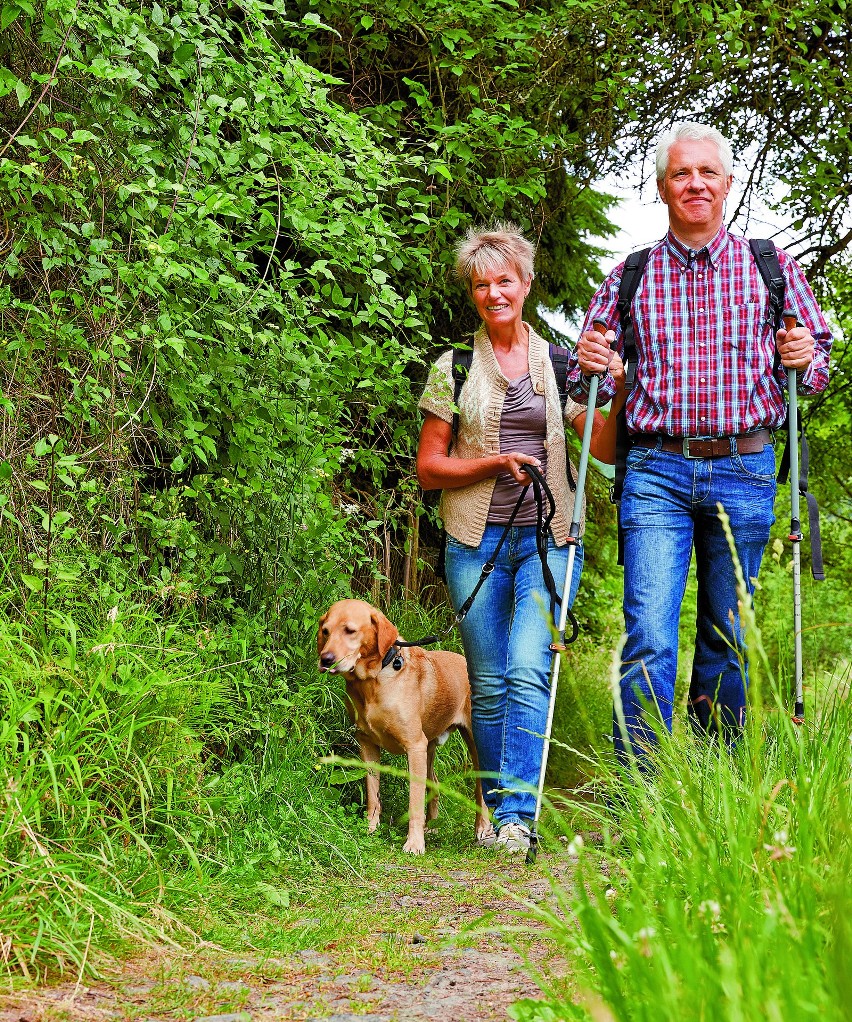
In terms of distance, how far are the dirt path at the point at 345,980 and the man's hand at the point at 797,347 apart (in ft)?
7.76

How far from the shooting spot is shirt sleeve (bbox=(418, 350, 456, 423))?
5492 millimetres

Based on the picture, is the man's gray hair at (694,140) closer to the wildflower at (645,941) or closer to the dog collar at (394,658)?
the dog collar at (394,658)

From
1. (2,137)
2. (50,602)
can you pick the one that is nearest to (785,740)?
(50,602)

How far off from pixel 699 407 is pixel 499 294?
4.37 feet

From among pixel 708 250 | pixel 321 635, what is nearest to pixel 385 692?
pixel 321 635

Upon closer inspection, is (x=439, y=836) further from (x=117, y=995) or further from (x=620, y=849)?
(x=117, y=995)

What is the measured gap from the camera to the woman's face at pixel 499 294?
5.53m

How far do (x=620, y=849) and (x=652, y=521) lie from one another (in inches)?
57.5

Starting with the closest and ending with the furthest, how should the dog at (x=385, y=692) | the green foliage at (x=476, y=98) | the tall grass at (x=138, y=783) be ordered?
the tall grass at (x=138, y=783) → the dog at (x=385, y=692) → the green foliage at (x=476, y=98)

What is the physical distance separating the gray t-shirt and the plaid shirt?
0.72 metres

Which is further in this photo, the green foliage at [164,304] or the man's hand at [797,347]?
the man's hand at [797,347]

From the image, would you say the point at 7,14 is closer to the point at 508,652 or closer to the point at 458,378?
the point at 458,378

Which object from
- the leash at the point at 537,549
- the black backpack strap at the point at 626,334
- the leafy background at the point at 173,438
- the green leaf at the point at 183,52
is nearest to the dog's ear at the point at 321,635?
the leafy background at the point at 173,438

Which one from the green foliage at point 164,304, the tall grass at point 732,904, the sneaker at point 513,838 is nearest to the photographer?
the tall grass at point 732,904
